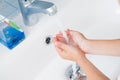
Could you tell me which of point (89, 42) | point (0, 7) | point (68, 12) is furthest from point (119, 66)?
point (0, 7)

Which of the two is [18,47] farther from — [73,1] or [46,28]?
[73,1]

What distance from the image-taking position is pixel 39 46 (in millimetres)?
896

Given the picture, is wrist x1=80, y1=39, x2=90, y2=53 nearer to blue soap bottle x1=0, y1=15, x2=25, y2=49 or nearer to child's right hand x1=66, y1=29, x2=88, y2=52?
child's right hand x1=66, y1=29, x2=88, y2=52

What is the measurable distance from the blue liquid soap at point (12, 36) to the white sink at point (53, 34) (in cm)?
1

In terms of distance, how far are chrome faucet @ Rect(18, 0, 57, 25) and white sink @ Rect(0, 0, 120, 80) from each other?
5 centimetres

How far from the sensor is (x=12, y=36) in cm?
84

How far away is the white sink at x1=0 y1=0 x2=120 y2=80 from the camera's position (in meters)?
0.84

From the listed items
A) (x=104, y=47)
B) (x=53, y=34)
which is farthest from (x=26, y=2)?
(x=104, y=47)

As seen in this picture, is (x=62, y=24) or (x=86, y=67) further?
(x=62, y=24)

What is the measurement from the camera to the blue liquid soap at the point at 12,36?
0.83 metres

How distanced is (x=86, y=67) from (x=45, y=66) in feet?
0.75

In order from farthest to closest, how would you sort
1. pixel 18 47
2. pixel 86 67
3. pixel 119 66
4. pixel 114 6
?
pixel 114 6, pixel 119 66, pixel 18 47, pixel 86 67

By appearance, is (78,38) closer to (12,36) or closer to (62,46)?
(62,46)

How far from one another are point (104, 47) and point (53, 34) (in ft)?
Answer: 0.60
